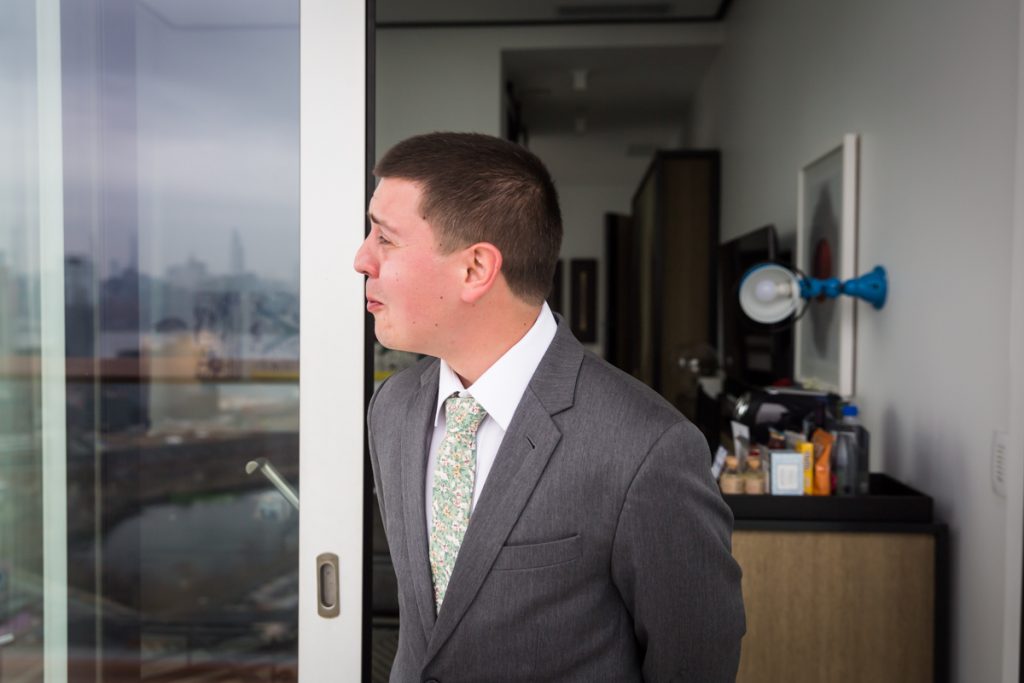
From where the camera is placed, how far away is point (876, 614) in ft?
6.13

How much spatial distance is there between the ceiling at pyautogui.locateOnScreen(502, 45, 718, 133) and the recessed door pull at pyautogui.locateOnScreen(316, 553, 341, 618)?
4421 mm

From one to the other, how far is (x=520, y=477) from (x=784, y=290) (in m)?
1.54

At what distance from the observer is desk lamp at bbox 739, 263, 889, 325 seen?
2.22 meters

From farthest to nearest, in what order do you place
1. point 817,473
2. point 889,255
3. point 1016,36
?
1. point 889,255
2. point 817,473
3. point 1016,36

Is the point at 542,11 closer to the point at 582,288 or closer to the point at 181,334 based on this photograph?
the point at 181,334

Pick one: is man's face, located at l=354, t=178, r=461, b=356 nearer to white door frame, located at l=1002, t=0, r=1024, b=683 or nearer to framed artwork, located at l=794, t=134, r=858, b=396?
white door frame, located at l=1002, t=0, r=1024, b=683

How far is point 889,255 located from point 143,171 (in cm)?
179

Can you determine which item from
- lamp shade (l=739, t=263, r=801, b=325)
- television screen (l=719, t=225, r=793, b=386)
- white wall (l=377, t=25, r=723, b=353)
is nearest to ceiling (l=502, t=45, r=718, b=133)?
white wall (l=377, t=25, r=723, b=353)

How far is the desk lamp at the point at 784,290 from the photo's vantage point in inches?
87.5

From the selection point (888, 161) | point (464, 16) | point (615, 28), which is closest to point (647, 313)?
point (615, 28)

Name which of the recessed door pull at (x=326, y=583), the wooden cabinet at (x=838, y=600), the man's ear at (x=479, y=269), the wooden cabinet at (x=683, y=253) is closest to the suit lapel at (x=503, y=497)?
the man's ear at (x=479, y=269)

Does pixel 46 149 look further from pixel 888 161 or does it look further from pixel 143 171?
pixel 888 161

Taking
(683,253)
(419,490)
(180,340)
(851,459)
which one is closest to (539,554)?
(419,490)

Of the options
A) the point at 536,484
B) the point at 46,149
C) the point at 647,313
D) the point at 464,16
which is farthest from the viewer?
the point at 647,313
